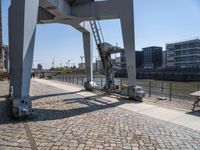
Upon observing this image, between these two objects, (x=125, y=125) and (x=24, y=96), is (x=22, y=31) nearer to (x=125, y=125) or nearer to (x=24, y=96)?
(x=24, y=96)

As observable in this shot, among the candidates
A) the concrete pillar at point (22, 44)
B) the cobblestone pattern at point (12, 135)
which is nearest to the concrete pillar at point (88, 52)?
the concrete pillar at point (22, 44)

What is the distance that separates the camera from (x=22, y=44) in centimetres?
920

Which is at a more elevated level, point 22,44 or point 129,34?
point 129,34

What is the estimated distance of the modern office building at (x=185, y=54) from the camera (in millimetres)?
103688

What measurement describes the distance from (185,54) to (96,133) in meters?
108

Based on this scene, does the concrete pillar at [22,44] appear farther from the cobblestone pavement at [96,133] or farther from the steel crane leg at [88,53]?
the steel crane leg at [88,53]

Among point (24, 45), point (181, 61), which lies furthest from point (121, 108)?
point (181, 61)

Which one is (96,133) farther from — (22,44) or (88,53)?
(88,53)

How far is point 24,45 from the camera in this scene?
364 inches

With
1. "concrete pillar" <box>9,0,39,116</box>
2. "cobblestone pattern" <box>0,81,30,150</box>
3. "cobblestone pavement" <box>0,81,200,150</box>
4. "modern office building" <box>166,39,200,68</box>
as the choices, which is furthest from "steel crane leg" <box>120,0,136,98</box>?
"modern office building" <box>166,39,200,68</box>

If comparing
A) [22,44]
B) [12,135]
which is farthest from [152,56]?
[12,135]

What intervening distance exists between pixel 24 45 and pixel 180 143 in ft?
21.6

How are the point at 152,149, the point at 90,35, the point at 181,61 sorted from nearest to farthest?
the point at 152,149 < the point at 90,35 < the point at 181,61

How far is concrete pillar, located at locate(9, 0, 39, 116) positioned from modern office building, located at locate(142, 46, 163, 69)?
119942mm
